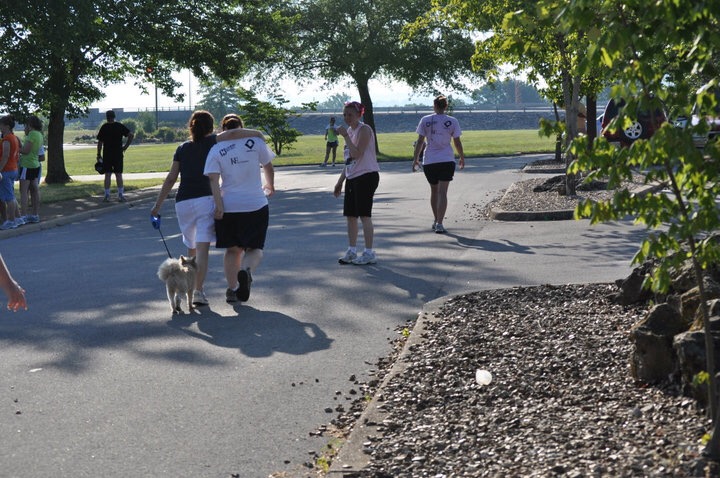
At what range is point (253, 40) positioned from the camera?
31141 mm

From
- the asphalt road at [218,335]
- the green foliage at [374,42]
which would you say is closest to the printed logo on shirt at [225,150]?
the asphalt road at [218,335]

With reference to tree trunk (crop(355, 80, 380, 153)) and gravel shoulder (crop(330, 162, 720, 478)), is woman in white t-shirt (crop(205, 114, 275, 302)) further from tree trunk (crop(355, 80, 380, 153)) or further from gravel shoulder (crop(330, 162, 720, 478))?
tree trunk (crop(355, 80, 380, 153))

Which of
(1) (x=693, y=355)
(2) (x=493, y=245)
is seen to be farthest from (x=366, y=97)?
(1) (x=693, y=355)

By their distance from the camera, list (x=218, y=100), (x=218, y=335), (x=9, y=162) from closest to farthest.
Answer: (x=218, y=335), (x=9, y=162), (x=218, y=100)

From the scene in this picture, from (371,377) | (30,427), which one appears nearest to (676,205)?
(371,377)

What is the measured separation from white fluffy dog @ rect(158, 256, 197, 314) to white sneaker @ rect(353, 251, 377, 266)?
289 cm

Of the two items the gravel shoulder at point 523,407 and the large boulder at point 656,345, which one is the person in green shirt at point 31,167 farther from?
the large boulder at point 656,345

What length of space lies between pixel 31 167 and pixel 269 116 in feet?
109

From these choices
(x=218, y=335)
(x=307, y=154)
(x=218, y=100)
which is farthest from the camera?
(x=218, y=100)

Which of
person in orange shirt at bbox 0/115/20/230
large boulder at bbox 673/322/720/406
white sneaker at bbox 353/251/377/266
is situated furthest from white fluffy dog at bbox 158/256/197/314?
person in orange shirt at bbox 0/115/20/230

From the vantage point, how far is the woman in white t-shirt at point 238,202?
391 inches

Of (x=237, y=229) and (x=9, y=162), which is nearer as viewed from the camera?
(x=237, y=229)

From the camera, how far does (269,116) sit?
2060 inches

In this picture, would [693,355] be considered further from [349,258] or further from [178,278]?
[349,258]
